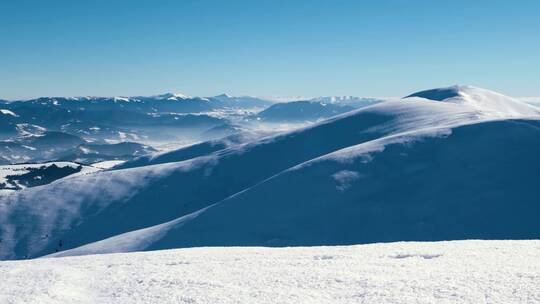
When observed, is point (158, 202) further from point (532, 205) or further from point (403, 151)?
point (532, 205)

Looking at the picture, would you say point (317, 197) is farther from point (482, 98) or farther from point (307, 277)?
point (482, 98)

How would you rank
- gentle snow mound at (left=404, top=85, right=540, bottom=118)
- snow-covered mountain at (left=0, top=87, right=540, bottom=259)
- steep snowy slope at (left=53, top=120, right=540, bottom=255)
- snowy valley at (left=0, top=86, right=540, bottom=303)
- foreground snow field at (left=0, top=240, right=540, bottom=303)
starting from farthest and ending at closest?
gentle snow mound at (left=404, top=85, right=540, bottom=118), snow-covered mountain at (left=0, top=87, right=540, bottom=259), steep snowy slope at (left=53, top=120, right=540, bottom=255), snowy valley at (left=0, top=86, right=540, bottom=303), foreground snow field at (left=0, top=240, right=540, bottom=303)

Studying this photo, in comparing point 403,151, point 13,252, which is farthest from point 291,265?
point 13,252

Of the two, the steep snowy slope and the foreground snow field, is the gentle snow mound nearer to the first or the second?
the steep snowy slope

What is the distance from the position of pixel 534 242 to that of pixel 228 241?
3343 centimetres

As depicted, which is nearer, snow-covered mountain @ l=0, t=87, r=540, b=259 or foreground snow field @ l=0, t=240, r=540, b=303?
foreground snow field @ l=0, t=240, r=540, b=303

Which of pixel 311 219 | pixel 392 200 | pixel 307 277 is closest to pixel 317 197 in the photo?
pixel 311 219

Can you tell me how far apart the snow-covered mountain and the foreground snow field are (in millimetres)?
28307

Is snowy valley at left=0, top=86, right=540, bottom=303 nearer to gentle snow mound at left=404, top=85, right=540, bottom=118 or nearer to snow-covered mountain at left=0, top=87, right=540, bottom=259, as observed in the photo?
snow-covered mountain at left=0, top=87, right=540, bottom=259

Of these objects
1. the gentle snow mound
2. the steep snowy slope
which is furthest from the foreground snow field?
the gentle snow mound

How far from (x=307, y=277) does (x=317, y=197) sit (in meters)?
40.6

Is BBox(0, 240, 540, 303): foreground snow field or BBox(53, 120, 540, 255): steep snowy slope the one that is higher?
BBox(0, 240, 540, 303): foreground snow field

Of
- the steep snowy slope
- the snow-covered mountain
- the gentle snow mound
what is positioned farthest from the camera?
the gentle snow mound

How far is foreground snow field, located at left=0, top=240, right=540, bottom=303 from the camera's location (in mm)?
11570
